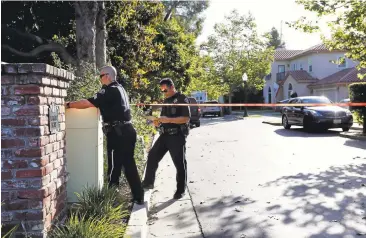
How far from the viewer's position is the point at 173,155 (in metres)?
6.63

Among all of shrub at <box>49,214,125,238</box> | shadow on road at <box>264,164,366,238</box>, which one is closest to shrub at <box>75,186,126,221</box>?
shrub at <box>49,214,125,238</box>

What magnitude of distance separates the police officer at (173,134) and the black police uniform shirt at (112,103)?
149 cm

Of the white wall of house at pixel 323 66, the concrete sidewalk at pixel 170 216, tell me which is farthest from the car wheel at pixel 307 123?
the white wall of house at pixel 323 66

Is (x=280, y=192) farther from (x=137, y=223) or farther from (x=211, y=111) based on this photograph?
(x=211, y=111)

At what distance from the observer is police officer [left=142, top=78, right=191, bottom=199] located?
6.57 metres

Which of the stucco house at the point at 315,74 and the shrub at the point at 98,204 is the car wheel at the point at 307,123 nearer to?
the shrub at the point at 98,204

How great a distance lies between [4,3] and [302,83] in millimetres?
38746

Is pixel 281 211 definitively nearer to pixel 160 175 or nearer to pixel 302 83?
pixel 160 175

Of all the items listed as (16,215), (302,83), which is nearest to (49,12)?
(16,215)

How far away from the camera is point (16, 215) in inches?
136

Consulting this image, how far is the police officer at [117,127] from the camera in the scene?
4.99m

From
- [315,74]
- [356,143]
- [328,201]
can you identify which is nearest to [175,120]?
[328,201]

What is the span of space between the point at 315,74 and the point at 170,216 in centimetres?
4466

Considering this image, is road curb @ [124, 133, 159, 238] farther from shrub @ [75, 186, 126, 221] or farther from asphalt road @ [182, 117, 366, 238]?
asphalt road @ [182, 117, 366, 238]
